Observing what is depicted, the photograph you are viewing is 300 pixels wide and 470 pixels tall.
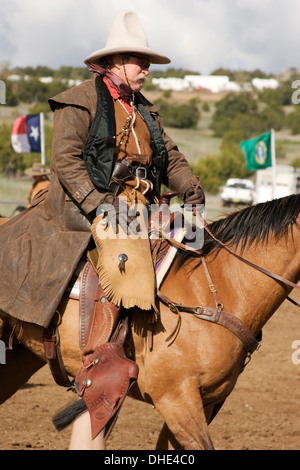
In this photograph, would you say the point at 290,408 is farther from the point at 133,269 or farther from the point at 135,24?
the point at 135,24

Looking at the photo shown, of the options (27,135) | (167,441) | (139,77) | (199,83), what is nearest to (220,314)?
(167,441)

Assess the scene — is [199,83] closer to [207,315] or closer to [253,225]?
[253,225]

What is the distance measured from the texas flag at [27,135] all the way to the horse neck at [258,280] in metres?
13.1

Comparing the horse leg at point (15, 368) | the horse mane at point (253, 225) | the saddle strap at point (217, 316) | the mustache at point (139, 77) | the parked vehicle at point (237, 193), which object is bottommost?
the parked vehicle at point (237, 193)

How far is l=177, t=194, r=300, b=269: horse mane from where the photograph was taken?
145 inches

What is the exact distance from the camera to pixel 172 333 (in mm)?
3615

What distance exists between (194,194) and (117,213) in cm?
68

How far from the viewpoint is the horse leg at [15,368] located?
451cm

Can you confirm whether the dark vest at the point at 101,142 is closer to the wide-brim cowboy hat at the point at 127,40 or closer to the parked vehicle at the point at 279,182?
the wide-brim cowboy hat at the point at 127,40

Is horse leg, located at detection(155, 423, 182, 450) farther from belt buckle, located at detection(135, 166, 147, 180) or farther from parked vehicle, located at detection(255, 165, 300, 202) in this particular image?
parked vehicle, located at detection(255, 165, 300, 202)

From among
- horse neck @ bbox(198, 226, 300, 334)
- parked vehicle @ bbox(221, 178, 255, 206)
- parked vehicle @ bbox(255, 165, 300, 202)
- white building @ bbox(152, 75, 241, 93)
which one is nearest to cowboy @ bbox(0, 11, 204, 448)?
horse neck @ bbox(198, 226, 300, 334)

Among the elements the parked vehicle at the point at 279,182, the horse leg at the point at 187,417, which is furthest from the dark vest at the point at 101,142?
the parked vehicle at the point at 279,182

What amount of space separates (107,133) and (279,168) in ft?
87.9
